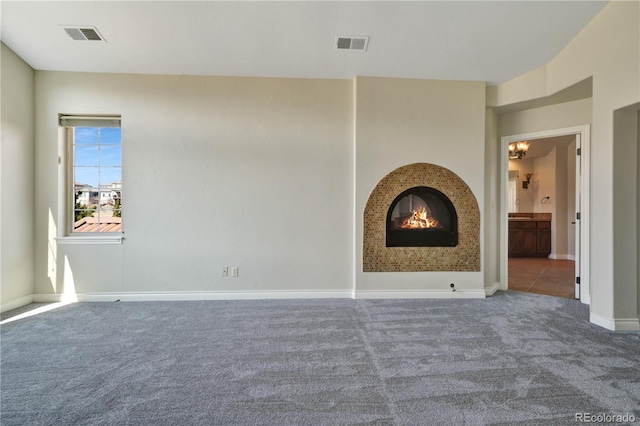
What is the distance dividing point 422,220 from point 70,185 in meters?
4.56

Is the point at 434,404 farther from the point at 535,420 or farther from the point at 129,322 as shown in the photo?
the point at 129,322

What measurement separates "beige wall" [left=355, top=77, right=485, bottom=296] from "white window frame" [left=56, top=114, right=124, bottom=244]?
10.1ft

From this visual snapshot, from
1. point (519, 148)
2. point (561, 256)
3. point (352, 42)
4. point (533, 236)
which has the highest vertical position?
point (352, 42)

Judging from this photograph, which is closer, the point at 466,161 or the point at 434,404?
the point at 434,404

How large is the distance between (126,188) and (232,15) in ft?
7.86

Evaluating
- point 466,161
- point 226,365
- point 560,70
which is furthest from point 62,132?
point 560,70

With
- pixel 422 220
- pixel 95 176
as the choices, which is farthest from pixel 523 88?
pixel 95 176

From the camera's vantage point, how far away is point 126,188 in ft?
12.4

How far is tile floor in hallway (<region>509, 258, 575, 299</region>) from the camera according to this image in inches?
171

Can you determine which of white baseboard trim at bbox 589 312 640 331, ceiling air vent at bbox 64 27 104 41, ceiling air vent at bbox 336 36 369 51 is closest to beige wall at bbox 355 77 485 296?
ceiling air vent at bbox 336 36 369 51

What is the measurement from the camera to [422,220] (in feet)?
13.3

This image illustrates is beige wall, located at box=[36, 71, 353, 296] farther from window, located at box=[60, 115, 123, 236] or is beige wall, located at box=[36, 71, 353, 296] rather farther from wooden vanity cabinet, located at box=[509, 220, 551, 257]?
wooden vanity cabinet, located at box=[509, 220, 551, 257]

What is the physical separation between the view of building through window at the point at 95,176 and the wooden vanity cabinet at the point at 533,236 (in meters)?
7.88

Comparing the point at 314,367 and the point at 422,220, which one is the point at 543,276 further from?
the point at 314,367
